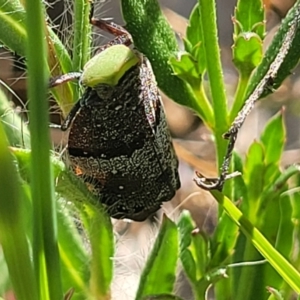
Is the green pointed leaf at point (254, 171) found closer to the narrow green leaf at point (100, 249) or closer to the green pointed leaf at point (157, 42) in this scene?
the green pointed leaf at point (157, 42)

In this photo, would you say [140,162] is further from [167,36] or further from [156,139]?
[167,36]

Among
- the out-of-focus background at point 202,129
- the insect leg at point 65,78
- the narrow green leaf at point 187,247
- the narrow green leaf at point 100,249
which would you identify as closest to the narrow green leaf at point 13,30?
the insect leg at point 65,78

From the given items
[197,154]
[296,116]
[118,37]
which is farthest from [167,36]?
[296,116]

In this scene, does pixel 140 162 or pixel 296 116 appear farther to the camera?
pixel 296 116

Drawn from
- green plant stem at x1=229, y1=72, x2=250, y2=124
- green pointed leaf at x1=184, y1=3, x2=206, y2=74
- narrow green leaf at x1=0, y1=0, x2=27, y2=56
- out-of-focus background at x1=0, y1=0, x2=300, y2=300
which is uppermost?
narrow green leaf at x1=0, y1=0, x2=27, y2=56

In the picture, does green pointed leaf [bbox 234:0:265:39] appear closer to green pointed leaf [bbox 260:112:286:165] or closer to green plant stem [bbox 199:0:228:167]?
green plant stem [bbox 199:0:228:167]

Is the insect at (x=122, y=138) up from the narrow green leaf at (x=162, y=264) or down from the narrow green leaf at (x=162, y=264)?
up

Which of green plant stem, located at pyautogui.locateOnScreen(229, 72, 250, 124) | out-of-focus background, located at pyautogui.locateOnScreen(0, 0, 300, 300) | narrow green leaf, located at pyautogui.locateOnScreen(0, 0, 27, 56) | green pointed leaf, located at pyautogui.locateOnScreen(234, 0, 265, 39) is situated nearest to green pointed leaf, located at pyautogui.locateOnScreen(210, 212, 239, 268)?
green plant stem, located at pyautogui.locateOnScreen(229, 72, 250, 124)

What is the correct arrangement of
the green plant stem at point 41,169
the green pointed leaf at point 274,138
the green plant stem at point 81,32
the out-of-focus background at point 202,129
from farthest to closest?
the out-of-focus background at point 202,129 → the green pointed leaf at point 274,138 → the green plant stem at point 81,32 → the green plant stem at point 41,169
